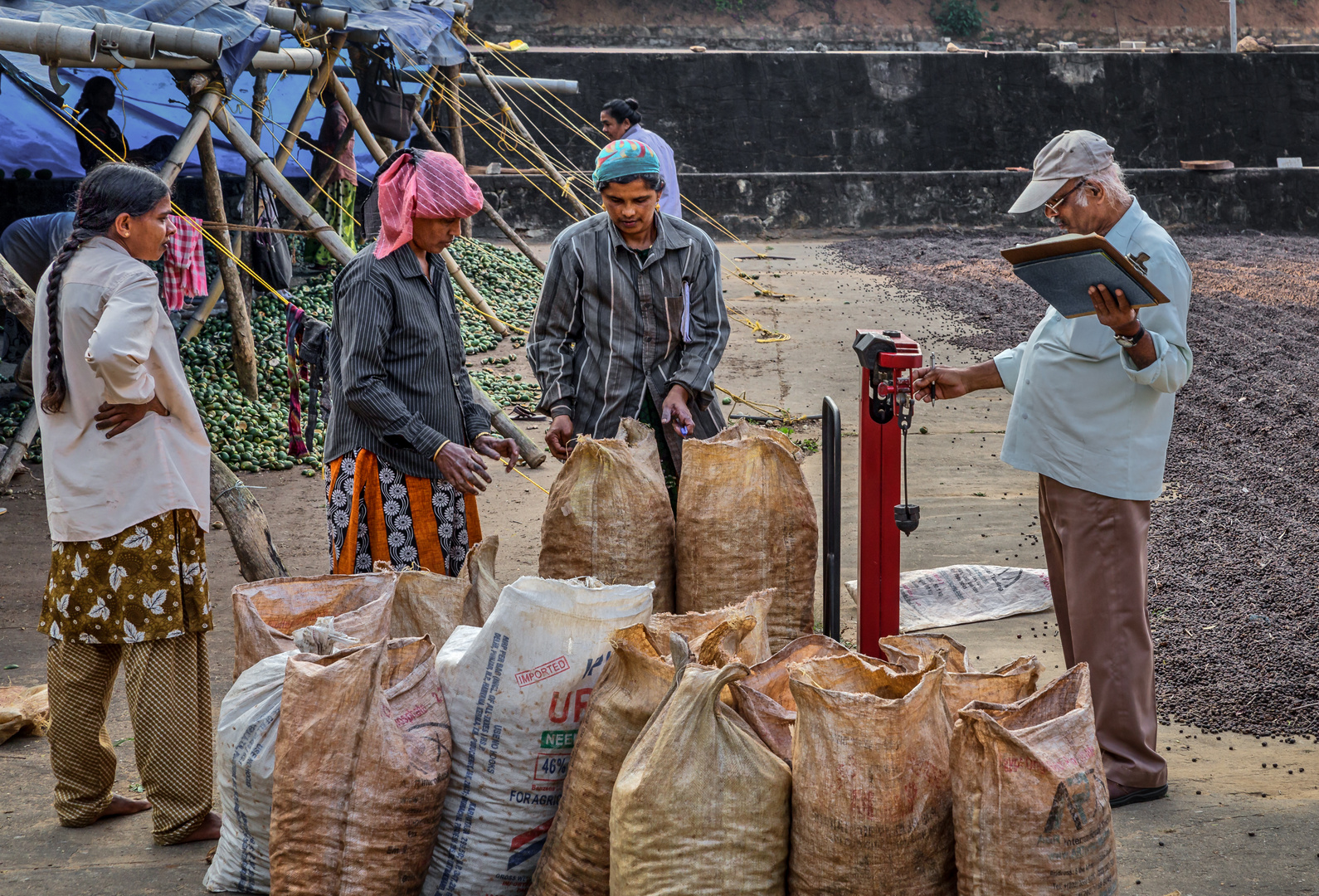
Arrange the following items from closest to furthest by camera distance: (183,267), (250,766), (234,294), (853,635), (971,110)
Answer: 1. (250,766)
2. (853,635)
3. (183,267)
4. (234,294)
5. (971,110)

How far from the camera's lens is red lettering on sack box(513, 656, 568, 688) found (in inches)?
80.1

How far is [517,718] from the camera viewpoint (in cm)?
205

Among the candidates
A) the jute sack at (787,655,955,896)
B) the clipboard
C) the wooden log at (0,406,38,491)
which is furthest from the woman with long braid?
the wooden log at (0,406,38,491)

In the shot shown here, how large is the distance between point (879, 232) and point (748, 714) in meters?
15.1

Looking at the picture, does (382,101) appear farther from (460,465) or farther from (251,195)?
(460,465)

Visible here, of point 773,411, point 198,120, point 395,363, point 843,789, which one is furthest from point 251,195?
point 843,789

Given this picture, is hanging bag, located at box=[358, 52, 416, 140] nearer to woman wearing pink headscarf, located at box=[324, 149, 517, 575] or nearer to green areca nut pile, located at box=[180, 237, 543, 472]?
green areca nut pile, located at box=[180, 237, 543, 472]

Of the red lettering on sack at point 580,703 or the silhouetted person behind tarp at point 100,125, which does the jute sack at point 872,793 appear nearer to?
the red lettering on sack at point 580,703

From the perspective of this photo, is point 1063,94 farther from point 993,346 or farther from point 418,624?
point 418,624

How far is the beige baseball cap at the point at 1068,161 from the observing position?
8.20ft

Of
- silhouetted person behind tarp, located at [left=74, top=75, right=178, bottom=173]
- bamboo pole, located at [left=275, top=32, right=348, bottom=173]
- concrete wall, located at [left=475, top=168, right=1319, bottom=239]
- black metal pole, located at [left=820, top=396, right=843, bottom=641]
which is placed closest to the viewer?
black metal pole, located at [left=820, top=396, right=843, bottom=641]

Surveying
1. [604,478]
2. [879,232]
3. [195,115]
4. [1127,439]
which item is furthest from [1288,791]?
[879,232]

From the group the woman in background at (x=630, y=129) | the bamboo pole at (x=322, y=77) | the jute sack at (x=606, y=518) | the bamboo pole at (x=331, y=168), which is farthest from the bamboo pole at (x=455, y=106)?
the jute sack at (x=606, y=518)

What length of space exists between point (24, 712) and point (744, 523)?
203cm
